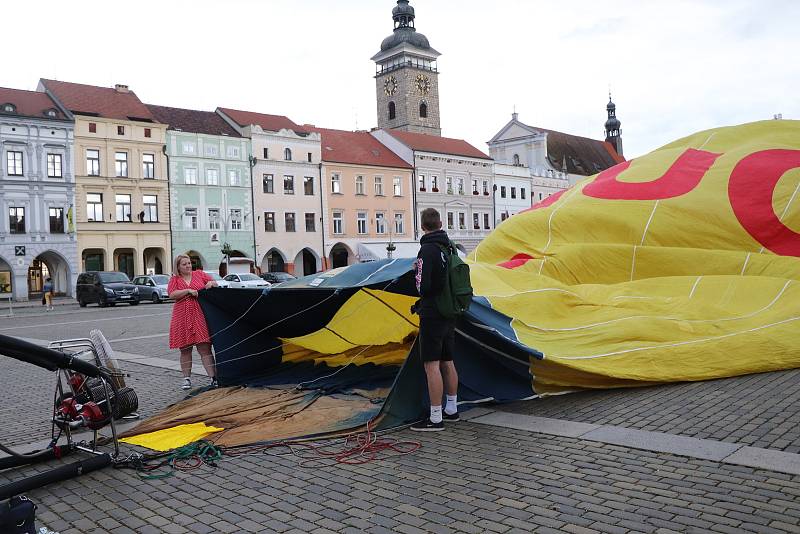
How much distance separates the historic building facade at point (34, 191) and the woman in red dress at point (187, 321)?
33845 millimetres

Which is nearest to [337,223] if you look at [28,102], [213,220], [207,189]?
[213,220]

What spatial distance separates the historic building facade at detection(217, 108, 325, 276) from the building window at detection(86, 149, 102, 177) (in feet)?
32.4

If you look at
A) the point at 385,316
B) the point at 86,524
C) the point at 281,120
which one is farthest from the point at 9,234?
the point at 86,524

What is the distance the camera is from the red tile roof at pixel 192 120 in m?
46.2

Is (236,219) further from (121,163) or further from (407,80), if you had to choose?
(407,80)

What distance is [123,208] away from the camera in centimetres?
4284

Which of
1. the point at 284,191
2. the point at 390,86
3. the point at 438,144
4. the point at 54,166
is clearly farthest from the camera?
the point at 390,86

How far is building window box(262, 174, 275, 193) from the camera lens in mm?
48750

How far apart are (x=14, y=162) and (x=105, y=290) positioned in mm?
13260

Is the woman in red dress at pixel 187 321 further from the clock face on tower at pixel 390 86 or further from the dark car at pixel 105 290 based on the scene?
the clock face on tower at pixel 390 86

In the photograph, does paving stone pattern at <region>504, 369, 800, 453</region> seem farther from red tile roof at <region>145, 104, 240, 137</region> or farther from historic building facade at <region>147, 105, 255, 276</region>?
red tile roof at <region>145, 104, 240, 137</region>

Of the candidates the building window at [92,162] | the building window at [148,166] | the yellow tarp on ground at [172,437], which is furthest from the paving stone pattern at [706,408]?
the building window at [148,166]

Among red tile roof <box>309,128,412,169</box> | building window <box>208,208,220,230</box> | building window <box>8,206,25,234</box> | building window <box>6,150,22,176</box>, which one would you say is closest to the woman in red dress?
building window <box>8,206,25,234</box>

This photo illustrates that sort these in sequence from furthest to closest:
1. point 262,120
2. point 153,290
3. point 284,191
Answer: point 262,120
point 284,191
point 153,290
